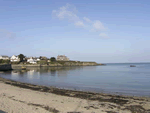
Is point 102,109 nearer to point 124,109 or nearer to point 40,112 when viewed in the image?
point 124,109

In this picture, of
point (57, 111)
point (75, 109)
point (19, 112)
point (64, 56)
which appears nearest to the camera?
point (19, 112)

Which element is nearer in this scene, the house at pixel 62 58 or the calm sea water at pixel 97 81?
the calm sea water at pixel 97 81

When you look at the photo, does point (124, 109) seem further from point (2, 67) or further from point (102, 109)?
point (2, 67)

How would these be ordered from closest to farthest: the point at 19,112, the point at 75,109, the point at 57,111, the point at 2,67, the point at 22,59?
the point at 19,112, the point at 57,111, the point at 75,109, the point at 2,67, the point at 22,59

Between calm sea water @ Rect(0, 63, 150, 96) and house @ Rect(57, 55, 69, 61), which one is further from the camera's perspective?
house @ Rect(57, 55, 69, 61)

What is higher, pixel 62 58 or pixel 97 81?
pixel 62 58

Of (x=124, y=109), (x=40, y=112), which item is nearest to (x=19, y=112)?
(x=40, y=112)

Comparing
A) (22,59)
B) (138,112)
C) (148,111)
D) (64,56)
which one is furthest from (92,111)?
(64,56)

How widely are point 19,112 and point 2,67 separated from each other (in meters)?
68.0

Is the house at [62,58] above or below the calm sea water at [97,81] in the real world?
above

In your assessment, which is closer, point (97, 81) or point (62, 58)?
point (97, 81)

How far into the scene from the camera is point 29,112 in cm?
857

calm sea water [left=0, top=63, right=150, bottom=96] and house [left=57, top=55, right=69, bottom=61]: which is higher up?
house [left=57, top=55, right=69, bottom=61]

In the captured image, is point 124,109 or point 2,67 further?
point 2,67
